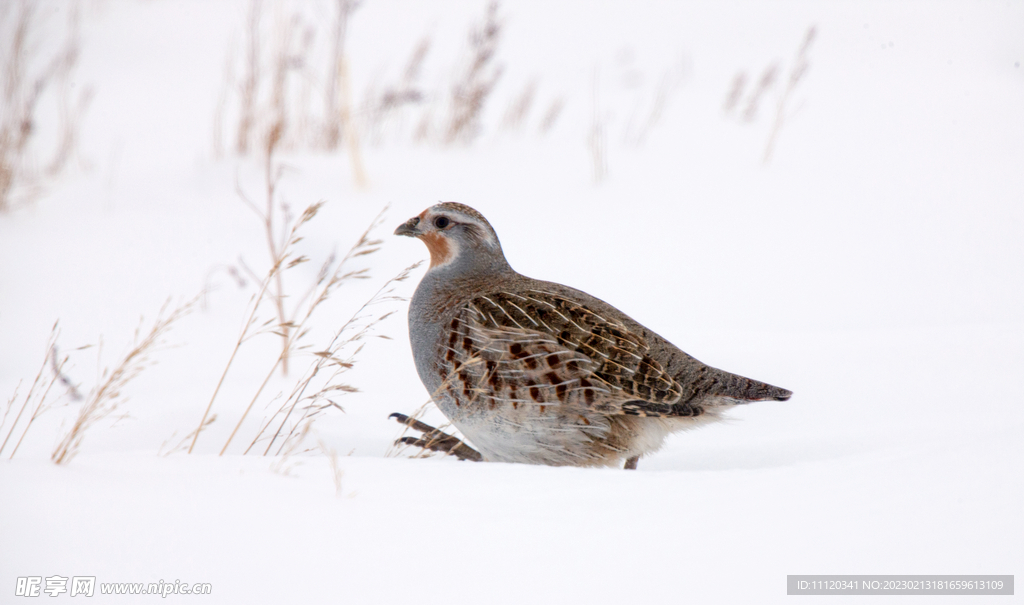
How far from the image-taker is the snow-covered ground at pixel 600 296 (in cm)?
137

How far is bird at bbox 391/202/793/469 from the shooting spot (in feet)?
7.22

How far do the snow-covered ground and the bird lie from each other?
258 mm

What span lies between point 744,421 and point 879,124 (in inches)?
202

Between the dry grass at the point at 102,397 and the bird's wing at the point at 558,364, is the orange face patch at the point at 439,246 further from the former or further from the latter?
the dry grass at the point at 102,397

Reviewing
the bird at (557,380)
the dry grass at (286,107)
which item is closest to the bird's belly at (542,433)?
the bird at (557,380)

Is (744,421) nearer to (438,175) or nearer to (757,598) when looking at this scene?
(757,598)

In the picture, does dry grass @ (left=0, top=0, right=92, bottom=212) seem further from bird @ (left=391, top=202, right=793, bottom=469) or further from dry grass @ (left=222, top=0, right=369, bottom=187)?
bird @ (left=391, top=202, right=793, bottom=469)

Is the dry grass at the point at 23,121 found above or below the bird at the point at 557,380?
above

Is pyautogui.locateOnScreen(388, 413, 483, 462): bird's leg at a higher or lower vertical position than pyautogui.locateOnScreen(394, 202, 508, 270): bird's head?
lower

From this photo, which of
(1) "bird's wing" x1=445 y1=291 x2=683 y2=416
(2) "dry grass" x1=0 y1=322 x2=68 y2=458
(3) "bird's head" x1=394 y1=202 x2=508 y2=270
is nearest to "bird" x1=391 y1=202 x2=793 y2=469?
(1) "bird's wing" x1=445 y1=291 x2=683 y2=416

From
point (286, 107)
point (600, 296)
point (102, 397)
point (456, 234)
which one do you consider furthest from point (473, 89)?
point (102, 397)

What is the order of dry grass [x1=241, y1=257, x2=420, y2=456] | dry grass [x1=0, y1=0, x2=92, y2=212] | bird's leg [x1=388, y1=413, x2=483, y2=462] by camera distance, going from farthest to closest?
dry grass [x1=0, y1=0, x2=92, y2=212]
bird's leg [x1=388, y1=413, x2=483, y2=462]
dry grass [x1=241, y1=257, x2=420, y2=456]

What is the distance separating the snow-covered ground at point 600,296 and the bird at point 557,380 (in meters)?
0.26

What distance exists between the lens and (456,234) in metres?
2.63
